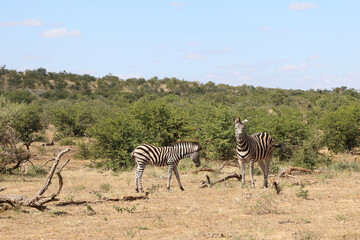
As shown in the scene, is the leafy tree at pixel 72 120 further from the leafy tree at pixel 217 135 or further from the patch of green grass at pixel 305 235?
the patch of green grass at pixel 305 235

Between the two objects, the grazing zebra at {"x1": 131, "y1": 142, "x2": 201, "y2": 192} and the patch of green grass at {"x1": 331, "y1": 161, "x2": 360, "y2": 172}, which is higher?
the grazing zebra at {"x1": 131, "y1": 142, "x2": 201, "y2": 192}

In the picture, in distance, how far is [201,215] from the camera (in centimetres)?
995

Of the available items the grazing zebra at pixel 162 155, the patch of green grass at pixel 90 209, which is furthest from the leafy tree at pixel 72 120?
the patch of green grass at pixel 90 209

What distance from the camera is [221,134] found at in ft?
72.1

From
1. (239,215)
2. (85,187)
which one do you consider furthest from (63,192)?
(239,215)

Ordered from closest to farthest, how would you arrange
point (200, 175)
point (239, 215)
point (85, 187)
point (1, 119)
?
point (239, 215)
point (85, 187)
point (200, 175)
point (1, 119)

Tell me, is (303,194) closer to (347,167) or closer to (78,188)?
(347,167)

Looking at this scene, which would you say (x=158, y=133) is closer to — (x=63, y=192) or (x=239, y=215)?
(x=63, y=192)

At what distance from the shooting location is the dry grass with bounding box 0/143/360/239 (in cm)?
827

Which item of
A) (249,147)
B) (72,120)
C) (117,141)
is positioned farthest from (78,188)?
(72,120)

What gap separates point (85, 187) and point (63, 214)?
4.79m

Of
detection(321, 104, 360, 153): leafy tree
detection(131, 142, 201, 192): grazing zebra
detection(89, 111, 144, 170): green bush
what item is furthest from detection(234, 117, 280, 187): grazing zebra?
detection(321, 104, 360, 153): leafy tree

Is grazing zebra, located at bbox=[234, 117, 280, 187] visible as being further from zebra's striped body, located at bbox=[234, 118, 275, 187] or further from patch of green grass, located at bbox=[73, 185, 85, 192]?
patch of green grass, located at bbox=[73, 185, 85, 192]

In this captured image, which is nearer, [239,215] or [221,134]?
[239,215]
